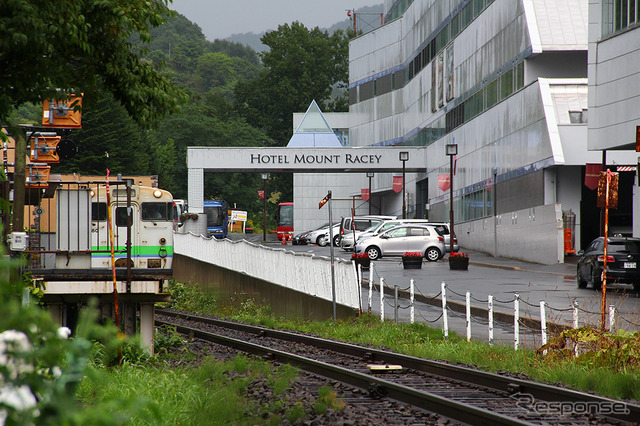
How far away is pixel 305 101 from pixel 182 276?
222 ft

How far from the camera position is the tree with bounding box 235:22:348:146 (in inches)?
4065

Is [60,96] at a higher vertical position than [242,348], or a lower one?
higher

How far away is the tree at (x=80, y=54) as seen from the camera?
8.16 m

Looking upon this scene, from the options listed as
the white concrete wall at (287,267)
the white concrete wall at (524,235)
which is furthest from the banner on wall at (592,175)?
the white concrete wall at (287,267)

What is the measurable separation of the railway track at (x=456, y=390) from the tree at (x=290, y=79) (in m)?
89.0

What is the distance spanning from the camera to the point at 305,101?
103m

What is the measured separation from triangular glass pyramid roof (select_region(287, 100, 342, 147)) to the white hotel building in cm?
709

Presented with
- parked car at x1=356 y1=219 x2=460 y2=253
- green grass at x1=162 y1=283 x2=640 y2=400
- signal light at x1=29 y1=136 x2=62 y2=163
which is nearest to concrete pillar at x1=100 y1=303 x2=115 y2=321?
green grass at x1=162 y1=283 x2=640 y2=400

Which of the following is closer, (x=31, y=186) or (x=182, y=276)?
(x=31, y=186)

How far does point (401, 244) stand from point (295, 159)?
2173 cm

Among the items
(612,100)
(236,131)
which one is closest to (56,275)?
(612,100)

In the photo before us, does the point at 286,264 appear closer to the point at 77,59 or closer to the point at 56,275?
the point at 56,275

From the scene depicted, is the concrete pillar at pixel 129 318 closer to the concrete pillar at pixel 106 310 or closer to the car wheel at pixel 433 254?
the concrete pillar at pixel 106 310

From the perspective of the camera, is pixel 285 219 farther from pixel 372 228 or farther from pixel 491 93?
pixel 491 93
